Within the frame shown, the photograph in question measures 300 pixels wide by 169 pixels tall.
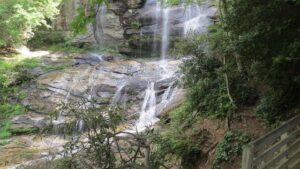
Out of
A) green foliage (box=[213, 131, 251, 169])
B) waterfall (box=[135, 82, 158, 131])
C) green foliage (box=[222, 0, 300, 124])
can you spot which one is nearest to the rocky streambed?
waterfall (box=[135, 82, 158, 131])

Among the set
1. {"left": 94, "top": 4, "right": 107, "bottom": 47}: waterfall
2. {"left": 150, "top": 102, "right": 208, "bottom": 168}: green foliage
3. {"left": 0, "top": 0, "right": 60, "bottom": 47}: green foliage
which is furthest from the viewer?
{"left": 94, "top": 4, "right": 107, "bottom": 47}: waterfall

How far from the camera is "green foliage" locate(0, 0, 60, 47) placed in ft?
61.0

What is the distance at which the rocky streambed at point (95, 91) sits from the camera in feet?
42.2

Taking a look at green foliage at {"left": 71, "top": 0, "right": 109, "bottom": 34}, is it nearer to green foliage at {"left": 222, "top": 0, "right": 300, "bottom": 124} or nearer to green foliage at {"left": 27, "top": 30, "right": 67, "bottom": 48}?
green foliage at {"left": 222, "top": 0, "right": 300, "bottom": 124}

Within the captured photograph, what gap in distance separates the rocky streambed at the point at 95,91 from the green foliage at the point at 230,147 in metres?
4.55

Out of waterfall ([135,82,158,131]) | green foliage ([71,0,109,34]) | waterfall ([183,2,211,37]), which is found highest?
waterfall ([183,2,211,37])

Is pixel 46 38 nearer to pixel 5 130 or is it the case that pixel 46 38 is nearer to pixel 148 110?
pixel 5 130

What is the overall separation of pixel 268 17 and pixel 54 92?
37.1 feet

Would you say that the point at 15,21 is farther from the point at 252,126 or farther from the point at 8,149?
the point at 252,126

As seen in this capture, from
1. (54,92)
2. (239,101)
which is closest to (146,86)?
(54,92)

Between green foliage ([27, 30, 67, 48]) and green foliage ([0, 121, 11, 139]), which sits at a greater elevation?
green foliage ([27, 30, 67, 48])

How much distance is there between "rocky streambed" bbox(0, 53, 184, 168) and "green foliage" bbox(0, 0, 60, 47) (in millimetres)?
2058

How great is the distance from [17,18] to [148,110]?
29.9 ft

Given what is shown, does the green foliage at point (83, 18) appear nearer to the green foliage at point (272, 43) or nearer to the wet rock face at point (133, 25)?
the green foliage at point (272, 43)
